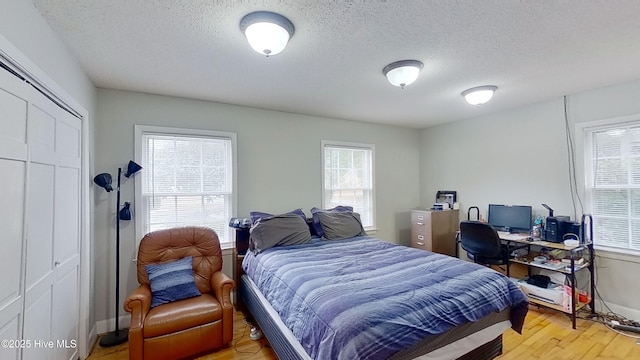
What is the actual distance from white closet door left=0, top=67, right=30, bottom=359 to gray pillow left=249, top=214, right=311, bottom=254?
1.77 m

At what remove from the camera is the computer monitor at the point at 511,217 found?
3623 mm

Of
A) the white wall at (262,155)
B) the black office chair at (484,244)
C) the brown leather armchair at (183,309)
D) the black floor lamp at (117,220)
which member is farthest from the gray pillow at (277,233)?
the black office chair at (484,244)

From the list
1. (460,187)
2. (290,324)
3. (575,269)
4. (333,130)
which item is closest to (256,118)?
(333,130)

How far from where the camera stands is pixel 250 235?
3102 mm

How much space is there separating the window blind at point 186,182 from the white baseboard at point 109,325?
3.01ft

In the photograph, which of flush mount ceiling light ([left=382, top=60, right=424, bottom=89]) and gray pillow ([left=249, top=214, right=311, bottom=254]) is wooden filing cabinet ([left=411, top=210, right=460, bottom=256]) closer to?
gray pillow ([left=249, top=214, right=311, bottom=254])

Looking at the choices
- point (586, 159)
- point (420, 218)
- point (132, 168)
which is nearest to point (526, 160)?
point (586, 159)

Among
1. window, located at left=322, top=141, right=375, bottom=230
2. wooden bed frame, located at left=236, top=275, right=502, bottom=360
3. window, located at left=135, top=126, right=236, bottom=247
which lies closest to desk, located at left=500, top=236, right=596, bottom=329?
wooden bed frame, located at left=236, top=275, right=502, bottom=360

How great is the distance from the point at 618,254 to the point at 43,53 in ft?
17.4

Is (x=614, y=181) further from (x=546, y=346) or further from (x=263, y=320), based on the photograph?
(x=263, y=320)

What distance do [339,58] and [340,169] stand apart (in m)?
2.32

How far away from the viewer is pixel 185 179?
3.26 meters

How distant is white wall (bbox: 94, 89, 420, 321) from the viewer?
2.87 m

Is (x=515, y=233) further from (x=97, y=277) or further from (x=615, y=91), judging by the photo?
(x=97, y=277)
